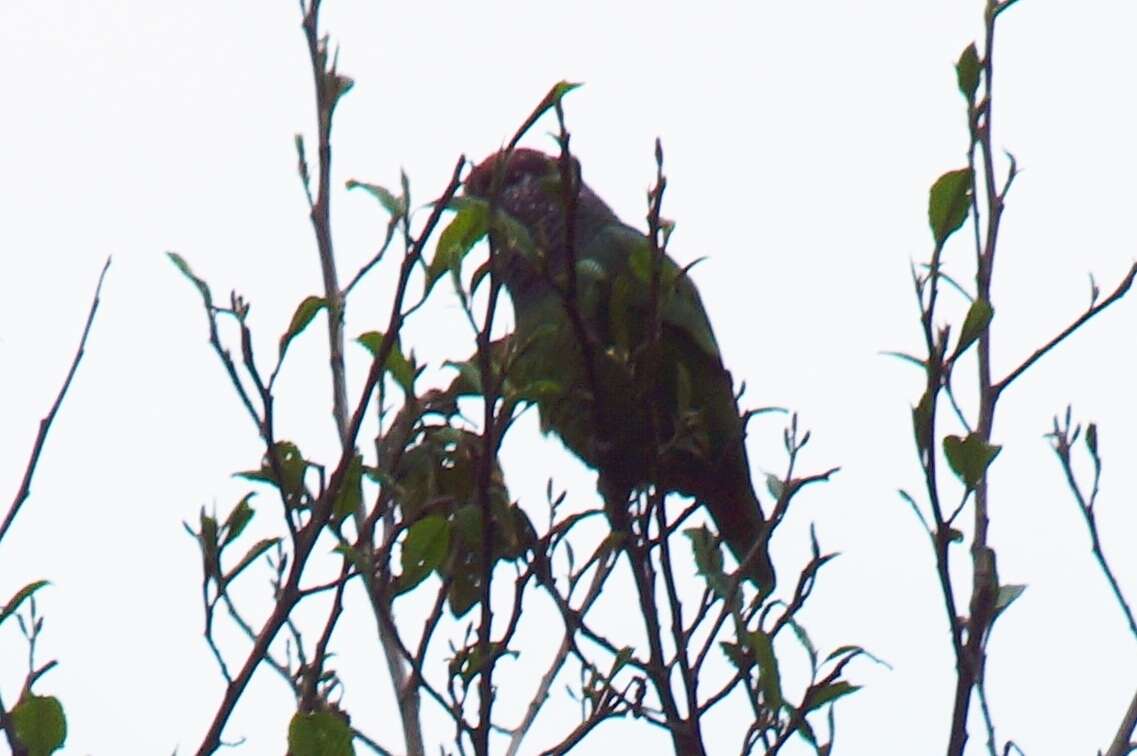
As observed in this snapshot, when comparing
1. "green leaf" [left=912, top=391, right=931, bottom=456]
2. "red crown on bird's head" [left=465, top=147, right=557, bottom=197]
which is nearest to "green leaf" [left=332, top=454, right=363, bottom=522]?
"green leaf" [left=912, top=391, right=931, bottom=456]

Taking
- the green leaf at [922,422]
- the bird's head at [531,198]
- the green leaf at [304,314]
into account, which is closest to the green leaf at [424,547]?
the green leaf at [304,314]

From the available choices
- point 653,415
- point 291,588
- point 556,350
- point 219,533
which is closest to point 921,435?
point 653,415

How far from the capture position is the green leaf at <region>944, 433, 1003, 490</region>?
1.81m

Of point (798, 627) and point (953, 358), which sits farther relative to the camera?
point (798, 627)

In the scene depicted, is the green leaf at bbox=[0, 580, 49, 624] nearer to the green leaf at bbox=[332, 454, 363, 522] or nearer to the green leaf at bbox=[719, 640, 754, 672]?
the green leaf at bbox=[332, 454, 363, 522]

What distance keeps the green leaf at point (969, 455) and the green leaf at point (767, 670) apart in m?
0.34

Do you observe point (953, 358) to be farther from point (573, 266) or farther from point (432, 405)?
point (432, 405)

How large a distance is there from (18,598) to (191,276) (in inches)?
17.1

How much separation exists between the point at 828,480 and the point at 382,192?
73 cm

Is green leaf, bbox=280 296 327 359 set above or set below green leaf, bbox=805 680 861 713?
above

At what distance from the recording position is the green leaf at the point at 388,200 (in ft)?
6.40

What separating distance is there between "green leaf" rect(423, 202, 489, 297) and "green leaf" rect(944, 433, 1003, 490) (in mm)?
619

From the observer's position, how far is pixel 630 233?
13.0 ft

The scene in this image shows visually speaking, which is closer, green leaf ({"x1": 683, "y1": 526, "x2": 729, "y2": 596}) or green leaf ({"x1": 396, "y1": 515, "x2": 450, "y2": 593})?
green leaf ({"x1": 396, "y1": 515, "x2": 450, "y2": 593})
